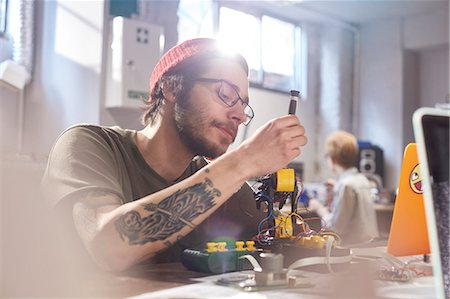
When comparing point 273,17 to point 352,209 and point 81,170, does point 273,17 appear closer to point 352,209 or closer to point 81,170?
point 81,170

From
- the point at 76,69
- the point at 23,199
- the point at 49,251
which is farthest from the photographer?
the point at 76,69

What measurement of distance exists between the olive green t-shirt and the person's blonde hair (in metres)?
1.77

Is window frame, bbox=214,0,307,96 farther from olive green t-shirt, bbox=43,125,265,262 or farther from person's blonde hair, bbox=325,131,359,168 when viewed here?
person's blonde hair, bbox=325,131,359,168

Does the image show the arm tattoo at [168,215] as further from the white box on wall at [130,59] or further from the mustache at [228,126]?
the white box on wall at [130,59]

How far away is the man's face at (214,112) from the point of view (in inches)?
33.0

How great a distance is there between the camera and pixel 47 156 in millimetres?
896

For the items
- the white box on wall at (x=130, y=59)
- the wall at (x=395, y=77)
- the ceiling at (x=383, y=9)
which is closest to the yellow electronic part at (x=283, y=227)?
the white box on wall at (x=130, y=59)

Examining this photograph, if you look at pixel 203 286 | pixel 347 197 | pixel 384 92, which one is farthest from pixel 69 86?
pixel 384 92

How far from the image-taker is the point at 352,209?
2.49 metres

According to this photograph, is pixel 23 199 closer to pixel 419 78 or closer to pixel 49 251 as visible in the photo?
pixel 49 251

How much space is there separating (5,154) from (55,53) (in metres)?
0.29

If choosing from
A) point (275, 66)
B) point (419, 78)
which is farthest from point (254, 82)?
point (419, 78)

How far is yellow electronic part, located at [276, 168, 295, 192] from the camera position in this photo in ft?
2.46

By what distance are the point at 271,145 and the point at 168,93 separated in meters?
0.29
